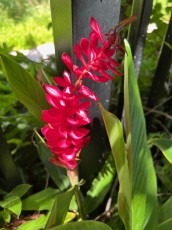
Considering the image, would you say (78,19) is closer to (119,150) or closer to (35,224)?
(119,150)

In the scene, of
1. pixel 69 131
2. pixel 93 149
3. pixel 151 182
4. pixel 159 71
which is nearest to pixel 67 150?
pixel 69 131

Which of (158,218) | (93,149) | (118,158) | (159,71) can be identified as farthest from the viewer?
(159,71)

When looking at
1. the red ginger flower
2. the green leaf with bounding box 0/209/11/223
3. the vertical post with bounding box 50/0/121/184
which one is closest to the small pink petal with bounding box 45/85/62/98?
the red ginger flower

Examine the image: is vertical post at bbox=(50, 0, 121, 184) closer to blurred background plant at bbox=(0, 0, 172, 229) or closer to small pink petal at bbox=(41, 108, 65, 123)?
blurred background plant at bbox=(0, 0, 172, 229)

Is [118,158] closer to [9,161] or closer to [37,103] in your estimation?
[37,103]

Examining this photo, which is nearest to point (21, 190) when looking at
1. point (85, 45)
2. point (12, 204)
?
point (12, 204)

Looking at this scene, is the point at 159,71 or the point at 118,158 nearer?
the point at 118,158
